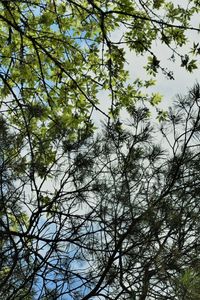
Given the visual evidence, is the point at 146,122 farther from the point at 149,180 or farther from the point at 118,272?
the point at 118,272

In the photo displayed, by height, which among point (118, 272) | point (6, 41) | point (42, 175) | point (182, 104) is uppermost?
point (6, 41)

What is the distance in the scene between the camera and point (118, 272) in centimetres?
224

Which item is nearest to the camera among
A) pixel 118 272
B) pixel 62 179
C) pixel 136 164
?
pixel 118 272

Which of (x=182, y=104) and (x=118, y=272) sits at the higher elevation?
(x=182, y=104)

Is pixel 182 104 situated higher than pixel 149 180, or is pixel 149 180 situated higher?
pixel 182 104

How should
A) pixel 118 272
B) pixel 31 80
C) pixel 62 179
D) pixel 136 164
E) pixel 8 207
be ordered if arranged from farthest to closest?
pixel 31 80 < pixel 136 164 < pixel 62 179 < pixel 8 207 < pixel 118 272

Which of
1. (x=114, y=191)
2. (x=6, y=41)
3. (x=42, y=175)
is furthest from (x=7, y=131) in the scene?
(x=6, y=41)

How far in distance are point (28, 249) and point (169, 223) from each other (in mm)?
691

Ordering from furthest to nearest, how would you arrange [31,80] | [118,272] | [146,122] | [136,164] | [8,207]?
1. [31,80]
2. [146,122]
3. [136,164]
4. [8,207]
5. [118,272]

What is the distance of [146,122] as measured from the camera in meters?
3.08

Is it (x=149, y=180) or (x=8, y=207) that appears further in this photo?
(x=149, y=180)

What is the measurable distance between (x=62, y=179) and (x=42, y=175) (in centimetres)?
12

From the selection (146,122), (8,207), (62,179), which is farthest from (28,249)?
(146,122)

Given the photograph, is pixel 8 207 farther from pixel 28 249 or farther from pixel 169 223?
pixel 169 223
